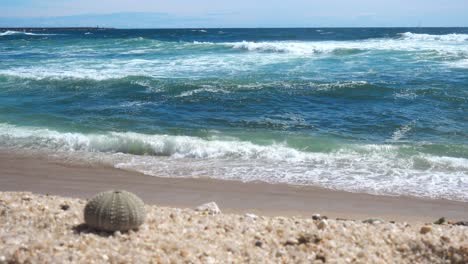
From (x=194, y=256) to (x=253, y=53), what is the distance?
30.0m

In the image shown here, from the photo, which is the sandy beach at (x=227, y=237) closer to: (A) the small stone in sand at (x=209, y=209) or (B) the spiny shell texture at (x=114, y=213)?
(B) the spiny shell texture at (x=114, y=213)

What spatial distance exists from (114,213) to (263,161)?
573 cm

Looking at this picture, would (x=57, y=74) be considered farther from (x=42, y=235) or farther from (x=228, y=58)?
(x=42, y=235)

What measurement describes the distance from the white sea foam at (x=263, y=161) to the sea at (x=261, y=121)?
1.0 inches

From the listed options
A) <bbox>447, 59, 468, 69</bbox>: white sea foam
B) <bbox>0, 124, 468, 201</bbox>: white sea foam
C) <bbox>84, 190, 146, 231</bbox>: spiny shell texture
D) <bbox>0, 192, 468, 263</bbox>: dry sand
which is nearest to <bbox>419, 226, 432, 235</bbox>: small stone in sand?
<bbox>0, 192, 468, 263</bbox>: dry sand

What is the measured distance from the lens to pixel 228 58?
3011 cm

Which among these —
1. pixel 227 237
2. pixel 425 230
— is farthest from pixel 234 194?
pixel 425 230

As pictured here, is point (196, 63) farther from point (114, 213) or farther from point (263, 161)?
point (114, 213)

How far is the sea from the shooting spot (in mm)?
9633

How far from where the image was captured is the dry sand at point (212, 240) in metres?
4.47

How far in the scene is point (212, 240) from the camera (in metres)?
4.96

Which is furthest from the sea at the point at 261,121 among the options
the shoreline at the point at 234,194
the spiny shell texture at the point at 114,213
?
the spiny shell texture at the point at 114,213

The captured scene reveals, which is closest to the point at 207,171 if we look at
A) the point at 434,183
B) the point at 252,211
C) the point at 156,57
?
the point at 252,211

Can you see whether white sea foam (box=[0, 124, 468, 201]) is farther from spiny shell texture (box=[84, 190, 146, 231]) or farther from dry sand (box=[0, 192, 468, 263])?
spiny shell texture (box=[84, 190, 146, 231])
